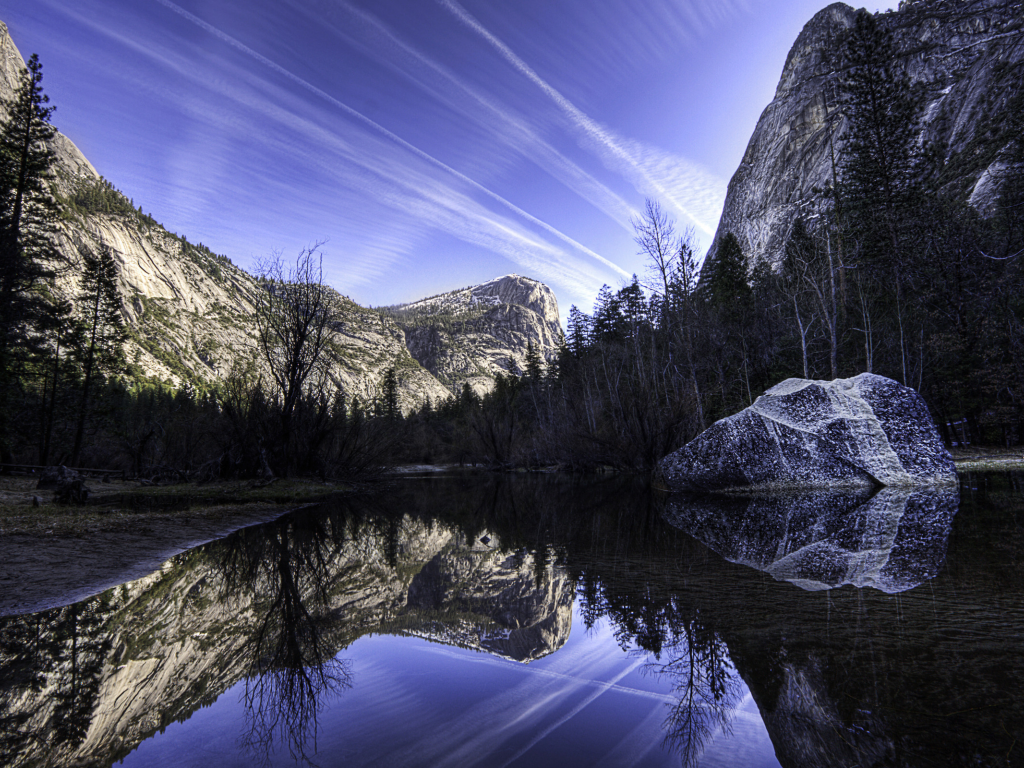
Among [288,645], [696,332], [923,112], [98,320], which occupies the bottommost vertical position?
[288,645]

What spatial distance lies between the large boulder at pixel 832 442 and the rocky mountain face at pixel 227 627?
27.2 feet

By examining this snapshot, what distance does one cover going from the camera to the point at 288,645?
3.39 m

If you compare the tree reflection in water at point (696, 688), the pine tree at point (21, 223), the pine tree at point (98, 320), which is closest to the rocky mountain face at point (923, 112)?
the tree reflection in water at point (696, 688)

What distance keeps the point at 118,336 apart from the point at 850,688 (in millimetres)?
38581

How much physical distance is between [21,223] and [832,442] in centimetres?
2920

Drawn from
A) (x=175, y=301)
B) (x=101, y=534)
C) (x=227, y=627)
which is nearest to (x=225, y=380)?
(x=101, y=534)

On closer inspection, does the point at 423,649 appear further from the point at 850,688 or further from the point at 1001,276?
the point at 1001,276

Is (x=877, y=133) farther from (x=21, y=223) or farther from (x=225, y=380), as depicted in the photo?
(x=21, y=223)

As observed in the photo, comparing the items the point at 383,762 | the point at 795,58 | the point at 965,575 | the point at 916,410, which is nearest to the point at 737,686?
the point at 383,762

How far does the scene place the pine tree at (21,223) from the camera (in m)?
17.5

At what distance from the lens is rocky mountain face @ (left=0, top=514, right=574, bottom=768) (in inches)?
97.0

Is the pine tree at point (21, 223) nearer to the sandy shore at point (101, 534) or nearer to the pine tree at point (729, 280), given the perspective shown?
the sandy shore at point (101, 534)

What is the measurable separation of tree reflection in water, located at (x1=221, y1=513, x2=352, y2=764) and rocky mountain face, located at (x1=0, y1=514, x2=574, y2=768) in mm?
18

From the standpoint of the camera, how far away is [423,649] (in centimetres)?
351
